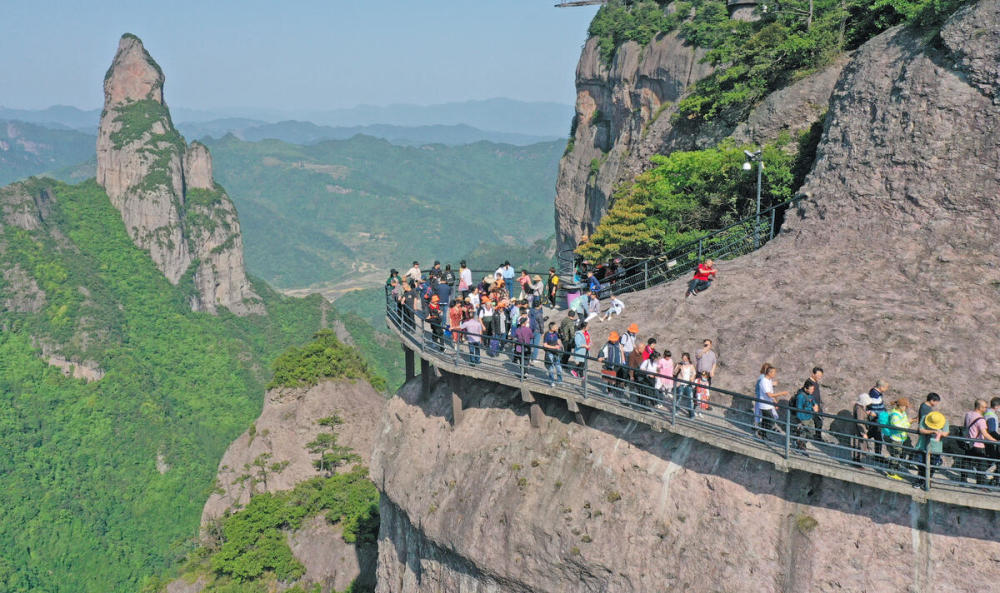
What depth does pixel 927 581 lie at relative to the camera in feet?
52.6

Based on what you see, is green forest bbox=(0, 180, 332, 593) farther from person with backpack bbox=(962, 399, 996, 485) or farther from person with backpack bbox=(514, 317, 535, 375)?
person with backpack bbox=(962, 399, 996, 485)

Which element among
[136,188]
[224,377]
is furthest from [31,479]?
[136,188]

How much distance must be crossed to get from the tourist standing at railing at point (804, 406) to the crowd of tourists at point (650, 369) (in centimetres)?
2

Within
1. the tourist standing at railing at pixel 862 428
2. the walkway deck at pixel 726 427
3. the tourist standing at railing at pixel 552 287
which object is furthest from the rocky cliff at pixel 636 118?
the tourist standing at railing at pixel 862 428

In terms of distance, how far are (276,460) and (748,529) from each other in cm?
5072

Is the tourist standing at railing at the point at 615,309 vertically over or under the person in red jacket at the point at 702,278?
under

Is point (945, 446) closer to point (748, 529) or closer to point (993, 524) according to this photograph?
point (993, 524)

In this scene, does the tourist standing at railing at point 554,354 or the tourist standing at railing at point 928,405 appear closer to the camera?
the tourist standing at railing at point 928,405

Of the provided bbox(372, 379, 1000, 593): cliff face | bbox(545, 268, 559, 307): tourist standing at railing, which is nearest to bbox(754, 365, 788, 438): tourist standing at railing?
bbox(372, 379, 1000, 593): cliff face

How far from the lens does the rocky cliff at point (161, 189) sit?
528ft

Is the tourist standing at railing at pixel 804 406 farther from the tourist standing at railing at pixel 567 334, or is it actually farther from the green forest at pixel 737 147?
the green forest at pixel 737 147

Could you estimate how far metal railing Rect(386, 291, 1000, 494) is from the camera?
16.0 metres

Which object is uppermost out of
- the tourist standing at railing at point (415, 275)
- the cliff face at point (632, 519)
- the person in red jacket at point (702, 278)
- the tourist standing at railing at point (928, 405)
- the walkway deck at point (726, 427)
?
the person in red jacket at point (702, 278)

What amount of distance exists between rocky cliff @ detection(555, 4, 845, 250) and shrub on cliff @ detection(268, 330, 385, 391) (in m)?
21.7
